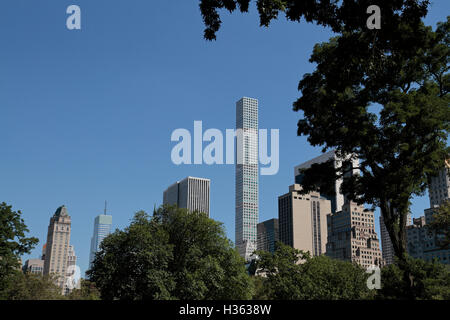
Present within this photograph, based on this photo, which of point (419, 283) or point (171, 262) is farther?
point (171, 262)

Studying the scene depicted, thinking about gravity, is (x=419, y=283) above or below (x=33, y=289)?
above

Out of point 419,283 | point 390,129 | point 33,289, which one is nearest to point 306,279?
point 419,283

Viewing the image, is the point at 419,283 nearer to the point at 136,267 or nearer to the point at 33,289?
the point at 136,267

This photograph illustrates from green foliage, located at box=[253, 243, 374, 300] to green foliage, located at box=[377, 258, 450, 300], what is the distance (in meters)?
34.4

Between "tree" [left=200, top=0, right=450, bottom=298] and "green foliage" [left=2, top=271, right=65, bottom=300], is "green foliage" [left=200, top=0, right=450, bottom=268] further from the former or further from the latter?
"green foliage" [left=2, top=271, right=65, bottom=300]

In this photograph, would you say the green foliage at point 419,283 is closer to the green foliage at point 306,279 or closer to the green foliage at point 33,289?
the green foliage at point 306,279

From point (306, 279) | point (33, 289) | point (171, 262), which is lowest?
point (33, 289)

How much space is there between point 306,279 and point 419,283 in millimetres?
38485

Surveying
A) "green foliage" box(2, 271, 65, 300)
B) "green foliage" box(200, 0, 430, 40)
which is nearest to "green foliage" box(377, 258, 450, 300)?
"green foliage" box(200, 0, 430, 40)

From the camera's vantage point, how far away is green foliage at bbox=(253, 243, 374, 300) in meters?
61.8

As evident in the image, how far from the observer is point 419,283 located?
25344 mm

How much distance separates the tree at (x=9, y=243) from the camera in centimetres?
4722

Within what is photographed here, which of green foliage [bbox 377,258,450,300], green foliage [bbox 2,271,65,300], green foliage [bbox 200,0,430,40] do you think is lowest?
green foliage [bbox 2,271,65,300]

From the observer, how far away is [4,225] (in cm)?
4828
